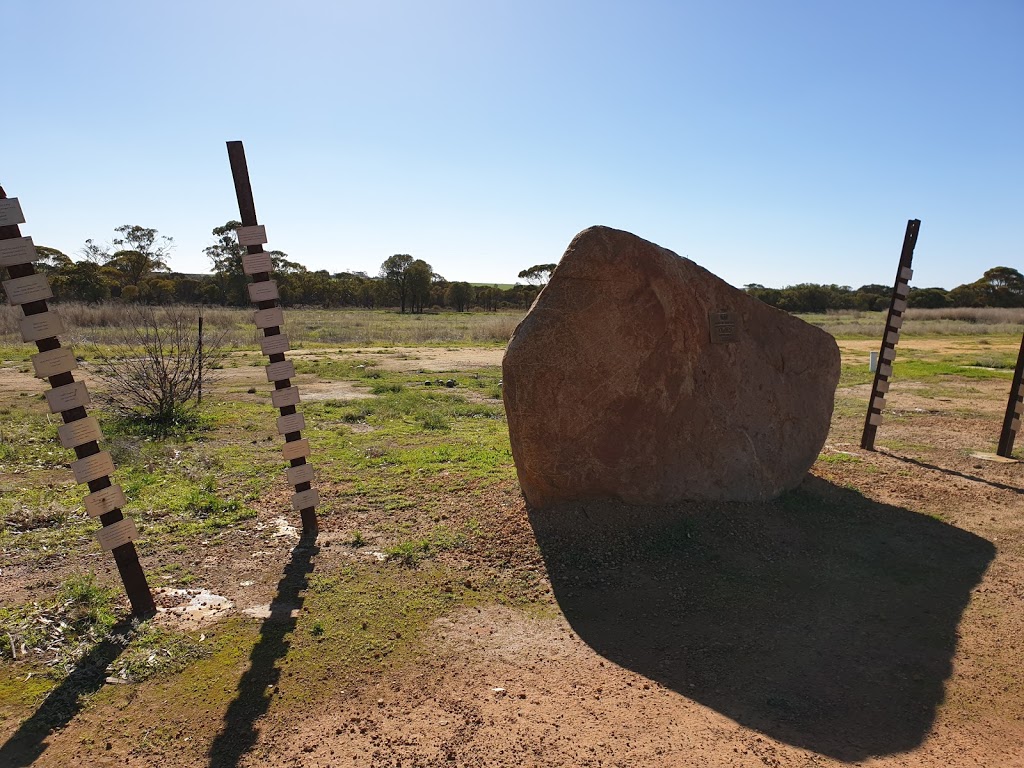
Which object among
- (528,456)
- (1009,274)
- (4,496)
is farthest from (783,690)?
(1009,274)

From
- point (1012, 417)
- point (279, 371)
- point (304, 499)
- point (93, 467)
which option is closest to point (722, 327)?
point (279, 371)

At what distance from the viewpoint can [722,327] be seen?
20.2 ft

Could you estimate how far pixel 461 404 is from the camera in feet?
41.0

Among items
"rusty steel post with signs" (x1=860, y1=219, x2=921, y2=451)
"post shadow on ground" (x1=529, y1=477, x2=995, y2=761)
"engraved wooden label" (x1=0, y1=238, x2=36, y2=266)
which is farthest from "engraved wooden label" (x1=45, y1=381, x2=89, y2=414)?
"rusty steel post with signs" (x1=860, y1=219, x2=921, y2=451)

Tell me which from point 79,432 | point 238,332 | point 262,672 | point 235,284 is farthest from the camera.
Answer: point 235,284

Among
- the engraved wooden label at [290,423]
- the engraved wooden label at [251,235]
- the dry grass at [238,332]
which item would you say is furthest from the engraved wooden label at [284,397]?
the dry grass at [238,332]

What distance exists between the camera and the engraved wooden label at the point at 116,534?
4.27 metres

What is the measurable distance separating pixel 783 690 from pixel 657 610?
105 cm

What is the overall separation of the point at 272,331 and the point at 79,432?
67.3 inches

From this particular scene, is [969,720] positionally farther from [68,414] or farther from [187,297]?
[187,297]

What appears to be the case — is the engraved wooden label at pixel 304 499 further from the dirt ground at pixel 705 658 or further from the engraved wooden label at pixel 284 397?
the engraved wooden label at pixel 284 397

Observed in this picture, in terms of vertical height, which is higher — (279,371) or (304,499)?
(279,371)

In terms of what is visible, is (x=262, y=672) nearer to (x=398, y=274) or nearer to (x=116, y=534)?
(x=116, y=534)

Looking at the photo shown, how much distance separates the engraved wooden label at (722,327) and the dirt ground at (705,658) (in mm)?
1644
